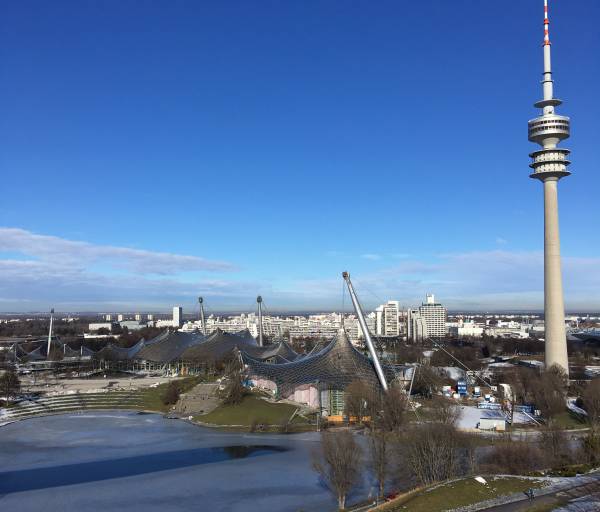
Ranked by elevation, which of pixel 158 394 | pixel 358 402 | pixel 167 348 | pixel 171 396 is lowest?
pixel 158 394

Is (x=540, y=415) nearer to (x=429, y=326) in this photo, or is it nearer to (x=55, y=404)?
(x=55, y=404)

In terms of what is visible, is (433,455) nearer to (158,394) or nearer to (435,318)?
(158,394)

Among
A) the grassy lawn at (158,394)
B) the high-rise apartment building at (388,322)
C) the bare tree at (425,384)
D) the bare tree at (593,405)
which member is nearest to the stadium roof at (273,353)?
the grassy lawn at (158,394)

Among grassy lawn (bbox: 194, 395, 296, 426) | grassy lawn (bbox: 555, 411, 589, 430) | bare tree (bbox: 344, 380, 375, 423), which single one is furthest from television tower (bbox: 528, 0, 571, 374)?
grassy lawn (bbox: 194, 395, 296, 426)

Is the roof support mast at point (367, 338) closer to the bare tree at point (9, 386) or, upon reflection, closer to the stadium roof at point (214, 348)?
the stadium roof at point (214, 348)

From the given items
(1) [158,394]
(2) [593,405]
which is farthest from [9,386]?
(2) [593,405]

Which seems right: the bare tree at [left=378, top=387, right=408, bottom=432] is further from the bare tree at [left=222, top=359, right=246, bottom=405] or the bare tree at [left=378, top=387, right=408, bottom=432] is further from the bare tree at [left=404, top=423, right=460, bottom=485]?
the bare tree at [left=222, top=359, right=246, bottom=405]
